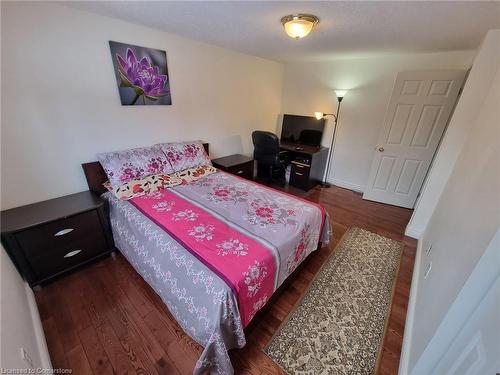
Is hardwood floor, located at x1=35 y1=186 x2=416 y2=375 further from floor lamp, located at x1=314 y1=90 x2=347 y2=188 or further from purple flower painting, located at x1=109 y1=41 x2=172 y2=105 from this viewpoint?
floor lamp, located at x1=314 y1=90 x2=347 y2=188

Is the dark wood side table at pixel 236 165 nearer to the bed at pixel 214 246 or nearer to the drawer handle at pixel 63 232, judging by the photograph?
the bed at pixel 214 246

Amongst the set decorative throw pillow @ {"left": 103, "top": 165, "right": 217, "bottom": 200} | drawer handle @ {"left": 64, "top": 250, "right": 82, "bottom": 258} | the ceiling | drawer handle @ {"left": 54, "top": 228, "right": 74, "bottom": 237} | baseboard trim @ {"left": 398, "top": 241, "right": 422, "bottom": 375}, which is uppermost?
the ceiling

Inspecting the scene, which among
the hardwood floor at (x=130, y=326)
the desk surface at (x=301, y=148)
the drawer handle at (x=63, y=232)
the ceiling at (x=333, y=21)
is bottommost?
the hardwood floor at (x=130, y=326)

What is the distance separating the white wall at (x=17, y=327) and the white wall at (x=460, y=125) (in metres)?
3.37

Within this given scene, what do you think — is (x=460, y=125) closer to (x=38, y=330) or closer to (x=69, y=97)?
(x=69, y=97)

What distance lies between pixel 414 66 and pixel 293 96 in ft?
6.10

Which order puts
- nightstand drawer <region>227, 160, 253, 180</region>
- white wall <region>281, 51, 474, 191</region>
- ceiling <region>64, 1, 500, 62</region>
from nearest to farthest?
ceiling <region>64, 1, 500, 62</region> → white wall <region>281, 51, 474, 191</region> → nightstand drawer <region>227, 160, 253, 180</region>

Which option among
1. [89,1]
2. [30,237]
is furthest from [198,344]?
[89,1]

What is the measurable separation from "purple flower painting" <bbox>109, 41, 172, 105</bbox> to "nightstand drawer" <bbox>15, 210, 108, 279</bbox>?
1.27 meters

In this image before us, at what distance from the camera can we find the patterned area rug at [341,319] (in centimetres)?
129

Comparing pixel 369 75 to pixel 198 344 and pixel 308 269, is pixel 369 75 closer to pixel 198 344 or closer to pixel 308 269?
pixel 308 269

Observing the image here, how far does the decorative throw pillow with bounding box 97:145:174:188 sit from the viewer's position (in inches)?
78.9

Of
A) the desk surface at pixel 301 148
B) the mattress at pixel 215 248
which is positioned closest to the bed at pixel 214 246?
the mattress at pixel 215 248

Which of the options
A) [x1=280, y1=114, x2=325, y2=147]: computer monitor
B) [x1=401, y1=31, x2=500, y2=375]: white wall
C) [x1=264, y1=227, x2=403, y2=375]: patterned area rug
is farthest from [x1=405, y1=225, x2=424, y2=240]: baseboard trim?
[x1=280, y1=114, x2=325, y2=147]: computer monitor
